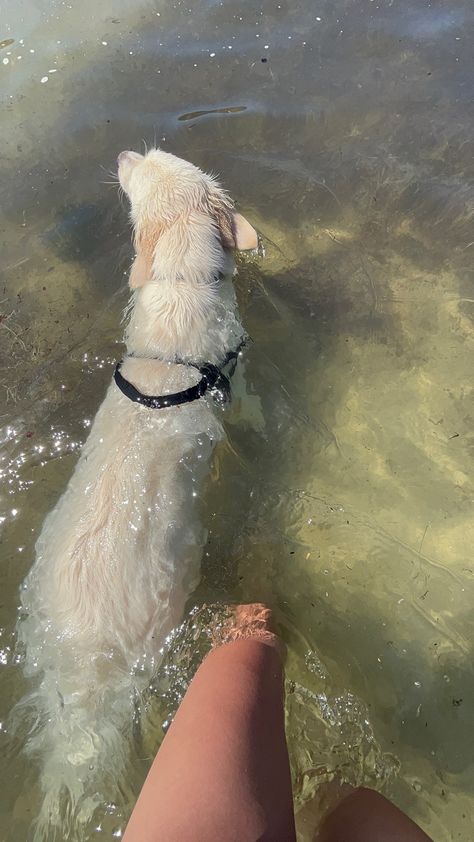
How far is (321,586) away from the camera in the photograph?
3.03m

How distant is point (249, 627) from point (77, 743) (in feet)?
2.77

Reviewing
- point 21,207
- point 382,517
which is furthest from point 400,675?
point 21,207

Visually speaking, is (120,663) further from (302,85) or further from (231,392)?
(302,85)

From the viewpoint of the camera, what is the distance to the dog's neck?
10.2 ft

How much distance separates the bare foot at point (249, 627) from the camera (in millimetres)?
2385

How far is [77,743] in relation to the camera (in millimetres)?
2318

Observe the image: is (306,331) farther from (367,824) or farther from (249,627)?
(367,824)

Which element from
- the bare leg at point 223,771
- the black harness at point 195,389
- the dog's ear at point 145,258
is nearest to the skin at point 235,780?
the bare leg at point 223,771

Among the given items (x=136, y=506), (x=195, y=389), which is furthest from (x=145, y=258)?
(x=136, y=506)

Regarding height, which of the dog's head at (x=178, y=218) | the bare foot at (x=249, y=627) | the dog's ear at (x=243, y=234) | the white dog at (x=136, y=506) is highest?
the dog's head at (x=178, y=218)

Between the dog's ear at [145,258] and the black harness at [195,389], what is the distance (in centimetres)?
50

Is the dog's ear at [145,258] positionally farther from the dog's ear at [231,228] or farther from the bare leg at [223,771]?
the bare leg at [223,771]

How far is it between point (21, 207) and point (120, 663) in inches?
136

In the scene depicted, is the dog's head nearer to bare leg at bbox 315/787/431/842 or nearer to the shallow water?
the shallow water
